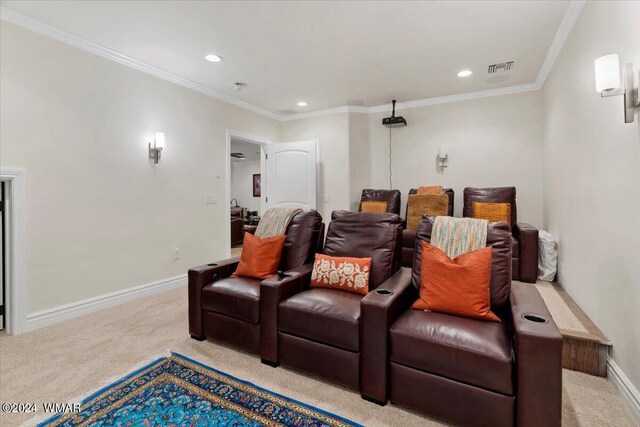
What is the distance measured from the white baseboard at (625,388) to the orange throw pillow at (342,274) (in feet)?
4.78

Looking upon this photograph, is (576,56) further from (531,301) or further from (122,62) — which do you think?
(122,62)

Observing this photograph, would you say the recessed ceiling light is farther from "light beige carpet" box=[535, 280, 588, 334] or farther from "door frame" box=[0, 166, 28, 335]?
"light beige carpet" box=[535, 280, 588, 334]

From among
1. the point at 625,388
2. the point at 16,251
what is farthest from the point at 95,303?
the point at 625,388

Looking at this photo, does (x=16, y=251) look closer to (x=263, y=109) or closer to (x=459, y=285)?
(x=459, y=285)

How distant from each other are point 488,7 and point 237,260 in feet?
9.60

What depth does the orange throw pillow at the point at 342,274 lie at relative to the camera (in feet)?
7.07

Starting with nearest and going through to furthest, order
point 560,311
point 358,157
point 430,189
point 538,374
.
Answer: point 538,374, point 560,311, point 430,189, point 358,157

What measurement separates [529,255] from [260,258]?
285 cm

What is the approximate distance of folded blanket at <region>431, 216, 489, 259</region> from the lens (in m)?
1.96

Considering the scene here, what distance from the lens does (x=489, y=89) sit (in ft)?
14.2

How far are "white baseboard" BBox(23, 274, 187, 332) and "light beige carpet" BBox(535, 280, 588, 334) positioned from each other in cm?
385

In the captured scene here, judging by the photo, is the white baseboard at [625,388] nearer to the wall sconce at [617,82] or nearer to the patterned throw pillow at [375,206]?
the wall sconce at [617,82]

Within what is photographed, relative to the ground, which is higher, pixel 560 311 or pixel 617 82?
pixel 617 82

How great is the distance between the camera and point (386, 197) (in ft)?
15.4
